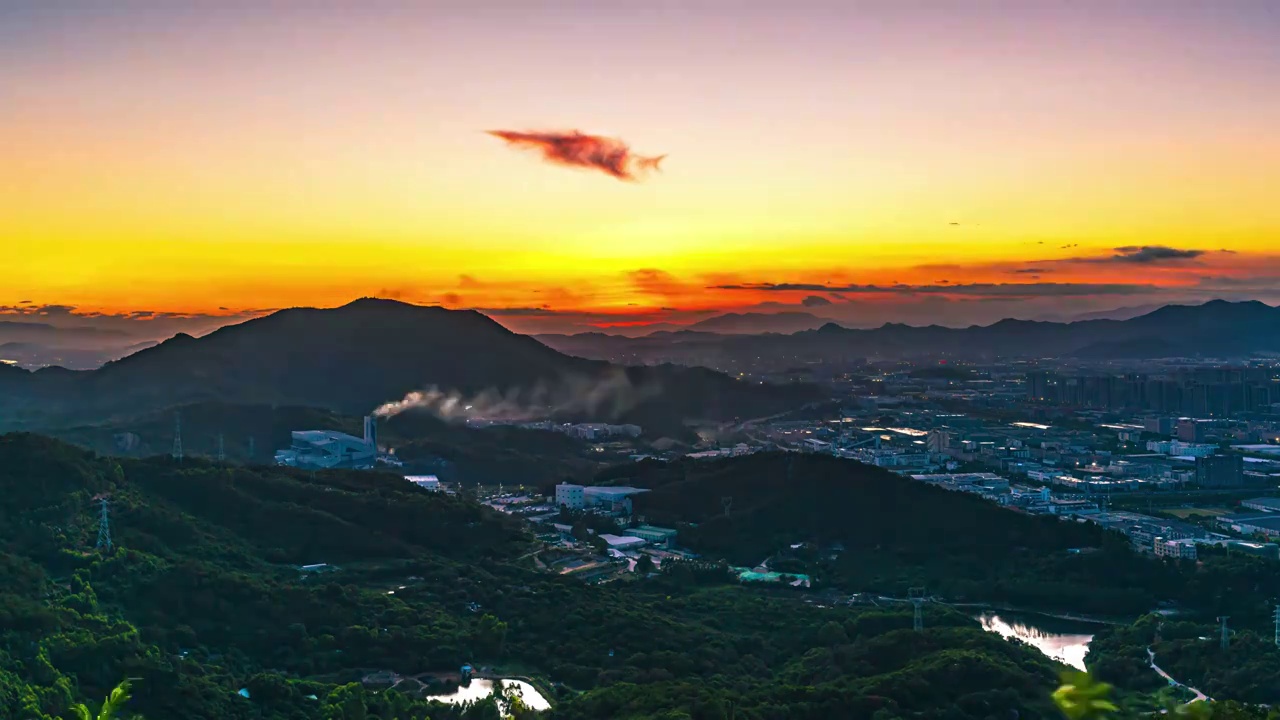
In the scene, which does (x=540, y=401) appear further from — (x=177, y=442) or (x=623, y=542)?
(x=623, y=542)

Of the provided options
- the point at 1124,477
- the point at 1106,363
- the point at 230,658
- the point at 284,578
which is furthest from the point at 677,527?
the point at 1106,363

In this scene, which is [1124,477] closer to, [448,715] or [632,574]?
[632,574]

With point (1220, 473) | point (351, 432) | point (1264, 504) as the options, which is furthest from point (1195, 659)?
point (351, 432)

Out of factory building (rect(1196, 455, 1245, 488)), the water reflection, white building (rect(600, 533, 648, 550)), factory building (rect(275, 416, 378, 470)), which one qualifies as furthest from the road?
factory building (rect(275, 416, 378, 470))

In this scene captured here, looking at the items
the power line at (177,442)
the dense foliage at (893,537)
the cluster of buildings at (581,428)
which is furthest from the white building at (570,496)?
the cluster of buildings at (581,428)

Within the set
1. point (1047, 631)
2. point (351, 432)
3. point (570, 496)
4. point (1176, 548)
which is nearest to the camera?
point (1047, 631)

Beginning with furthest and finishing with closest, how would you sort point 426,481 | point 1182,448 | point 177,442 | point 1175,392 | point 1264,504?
point 1175,392, point 1182,448, point 426,481, point 1264,504, point 177,442
